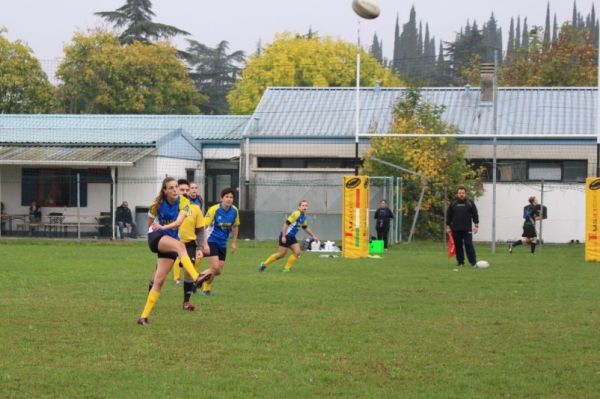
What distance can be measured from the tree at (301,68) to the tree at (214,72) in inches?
656

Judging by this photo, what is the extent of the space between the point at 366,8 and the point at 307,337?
15889 millimetres

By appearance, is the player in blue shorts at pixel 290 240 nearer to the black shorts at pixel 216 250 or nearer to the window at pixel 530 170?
the black shorts at pixel 216 250

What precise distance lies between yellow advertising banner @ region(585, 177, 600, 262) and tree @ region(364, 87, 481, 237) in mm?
8313

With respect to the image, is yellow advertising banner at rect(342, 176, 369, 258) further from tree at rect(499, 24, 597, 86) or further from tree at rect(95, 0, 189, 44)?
tree at rect(95, 0, 189, 44)

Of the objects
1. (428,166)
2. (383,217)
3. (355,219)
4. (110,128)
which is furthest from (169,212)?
(110,128)

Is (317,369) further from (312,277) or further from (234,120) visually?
(234,120)

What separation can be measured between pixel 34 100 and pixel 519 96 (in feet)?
96.1

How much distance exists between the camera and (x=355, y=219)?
2914 centimetres

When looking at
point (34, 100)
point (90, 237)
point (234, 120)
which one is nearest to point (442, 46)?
point (34, 100)

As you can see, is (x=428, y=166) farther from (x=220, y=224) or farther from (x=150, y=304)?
(x=150, y=304)

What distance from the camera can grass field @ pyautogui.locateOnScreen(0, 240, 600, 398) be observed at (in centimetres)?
902

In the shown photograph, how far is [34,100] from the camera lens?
61.5m

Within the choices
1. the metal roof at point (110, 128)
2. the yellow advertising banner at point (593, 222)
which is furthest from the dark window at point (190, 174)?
the yellow advertising banner at point (593, 222)

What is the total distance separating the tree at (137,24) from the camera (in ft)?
248
